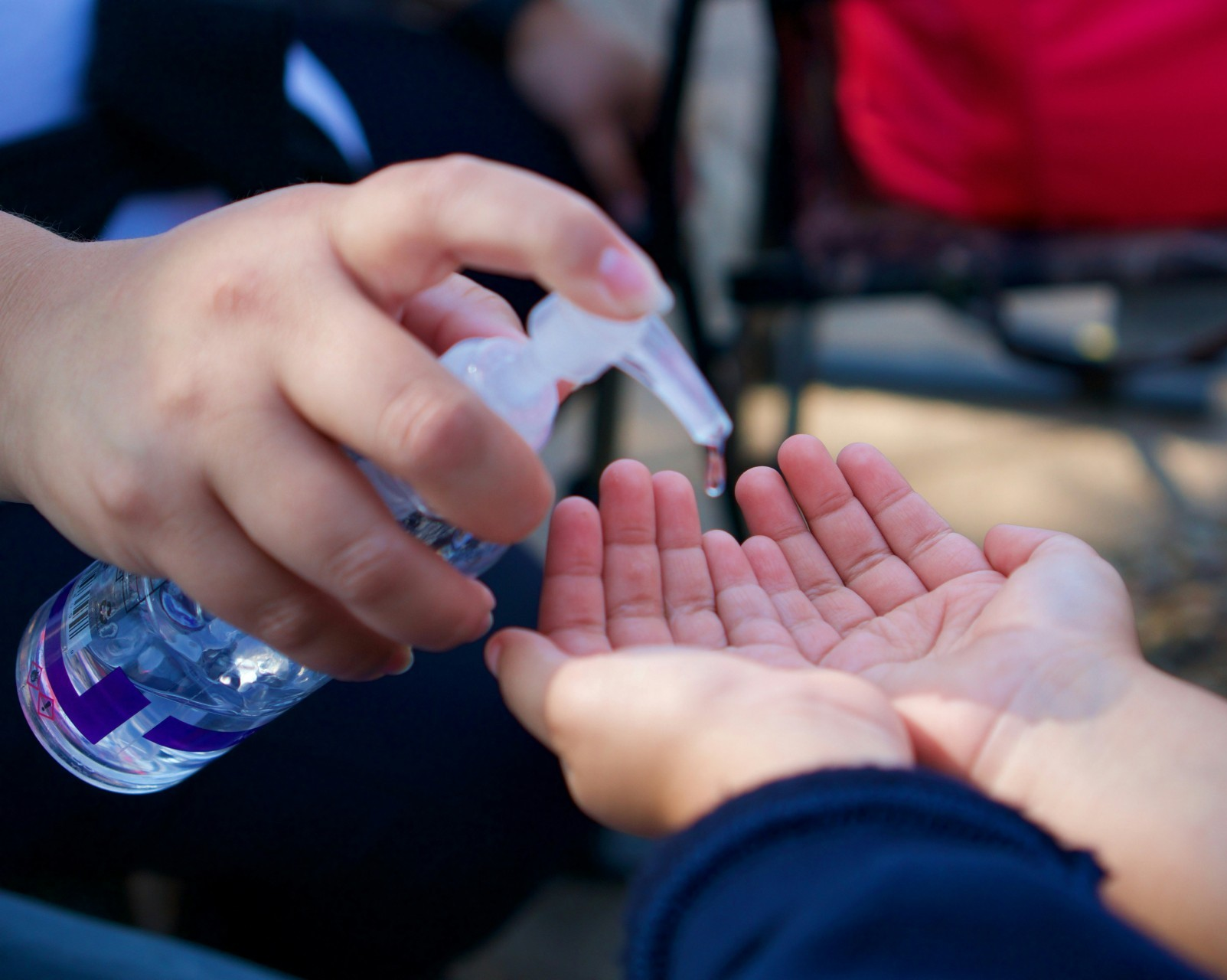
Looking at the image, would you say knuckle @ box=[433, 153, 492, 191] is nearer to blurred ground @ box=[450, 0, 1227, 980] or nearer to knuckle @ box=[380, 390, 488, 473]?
knuckle @ box=[380, 390, 488, 473]

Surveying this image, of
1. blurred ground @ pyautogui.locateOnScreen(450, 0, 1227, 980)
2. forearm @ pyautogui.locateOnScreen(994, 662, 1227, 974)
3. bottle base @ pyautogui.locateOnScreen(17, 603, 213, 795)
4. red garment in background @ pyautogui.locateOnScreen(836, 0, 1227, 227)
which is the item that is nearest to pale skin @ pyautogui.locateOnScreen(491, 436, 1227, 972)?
forearm @ pyautogui.locateOnScreen(994, 662, 1227, 974)

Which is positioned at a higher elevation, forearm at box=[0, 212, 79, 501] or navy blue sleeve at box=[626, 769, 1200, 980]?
forearm at box=[0, 212, 79, 501]

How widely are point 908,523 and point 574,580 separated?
0.21 metres

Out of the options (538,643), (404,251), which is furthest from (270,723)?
(404,251)

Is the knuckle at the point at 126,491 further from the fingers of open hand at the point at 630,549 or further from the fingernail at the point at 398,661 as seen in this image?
the fingers of open hand at the point at 630,549

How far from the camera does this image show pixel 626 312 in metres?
0.35

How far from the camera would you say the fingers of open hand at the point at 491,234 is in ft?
1.11

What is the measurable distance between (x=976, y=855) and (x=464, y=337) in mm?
297

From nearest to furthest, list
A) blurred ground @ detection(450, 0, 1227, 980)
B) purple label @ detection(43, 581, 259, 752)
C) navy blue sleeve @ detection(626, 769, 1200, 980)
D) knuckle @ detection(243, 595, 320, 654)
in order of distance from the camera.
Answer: navy blue sleeve @ detection(626, 769, 1200, 980) → knuckle @ detection(243, 595, 320, 654) → purple label @ detection(43, 581, 259, 752) → blurred ground @ detection(450, 0, 1227, 980)

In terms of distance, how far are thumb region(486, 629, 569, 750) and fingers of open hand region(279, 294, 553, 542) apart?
0.11 metres

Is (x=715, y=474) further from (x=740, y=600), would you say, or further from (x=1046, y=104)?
(x=1046, y=104)

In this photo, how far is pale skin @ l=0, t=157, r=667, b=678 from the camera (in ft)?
1.14

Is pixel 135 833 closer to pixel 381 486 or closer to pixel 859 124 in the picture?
pixel 381 486

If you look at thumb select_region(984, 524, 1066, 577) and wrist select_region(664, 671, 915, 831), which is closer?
wrist select_region(664, 671, 915, 831)
